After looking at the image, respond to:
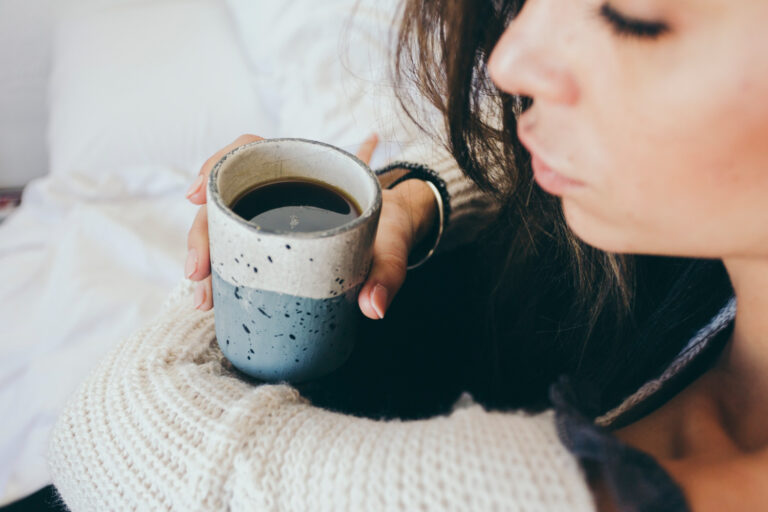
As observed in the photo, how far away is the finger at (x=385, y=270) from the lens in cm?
46

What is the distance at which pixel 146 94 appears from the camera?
1099 millimetres

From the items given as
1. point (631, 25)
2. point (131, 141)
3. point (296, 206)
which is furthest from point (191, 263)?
point (131, 141)

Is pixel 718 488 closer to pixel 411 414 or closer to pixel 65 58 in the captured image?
pixel 411 414

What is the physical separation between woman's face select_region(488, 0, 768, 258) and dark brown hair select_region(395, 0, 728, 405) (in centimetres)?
20

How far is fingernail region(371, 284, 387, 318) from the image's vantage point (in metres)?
0.47

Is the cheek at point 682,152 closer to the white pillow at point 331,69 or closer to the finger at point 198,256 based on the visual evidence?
the finger at point 198,256

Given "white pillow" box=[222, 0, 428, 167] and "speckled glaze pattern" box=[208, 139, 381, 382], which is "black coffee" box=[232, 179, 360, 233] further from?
"white pillow" box=[222, 0, 428, 167]

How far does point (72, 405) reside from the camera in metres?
0.52

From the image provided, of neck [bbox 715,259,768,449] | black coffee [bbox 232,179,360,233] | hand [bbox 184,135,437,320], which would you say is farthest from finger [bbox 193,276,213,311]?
neck [bbox 715,259,768,449]

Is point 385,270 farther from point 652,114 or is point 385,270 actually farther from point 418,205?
point 652,114

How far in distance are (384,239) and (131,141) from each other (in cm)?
71

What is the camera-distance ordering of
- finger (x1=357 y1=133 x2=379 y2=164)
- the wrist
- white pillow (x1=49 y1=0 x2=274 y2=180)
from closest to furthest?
the wrist → finger (x1=357 y1=133 x2=379 y2=164) → white pillow (x1=49 y1=0 x2=274 y2=180)

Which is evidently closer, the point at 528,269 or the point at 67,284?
the point at 528,269

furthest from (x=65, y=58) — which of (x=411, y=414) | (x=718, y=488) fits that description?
(x=718, y=488)
